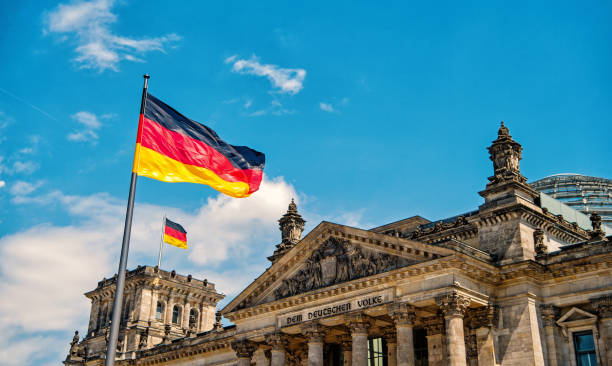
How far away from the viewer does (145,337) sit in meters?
68.2

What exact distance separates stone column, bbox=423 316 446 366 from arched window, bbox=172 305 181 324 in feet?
139

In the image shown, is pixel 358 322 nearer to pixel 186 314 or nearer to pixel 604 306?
pixel 604 306

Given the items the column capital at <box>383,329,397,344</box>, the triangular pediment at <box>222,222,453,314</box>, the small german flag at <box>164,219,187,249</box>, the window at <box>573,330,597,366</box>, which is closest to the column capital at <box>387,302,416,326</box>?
the triangular pediment at <box>222,222,453,314</box>

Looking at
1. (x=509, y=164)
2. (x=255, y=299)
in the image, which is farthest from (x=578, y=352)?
(x=255, y=299)

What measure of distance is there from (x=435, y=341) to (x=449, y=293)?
5394 mm

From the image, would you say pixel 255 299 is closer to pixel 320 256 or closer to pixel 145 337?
pixel 320 256

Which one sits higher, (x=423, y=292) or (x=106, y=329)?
(x=106, y=329)

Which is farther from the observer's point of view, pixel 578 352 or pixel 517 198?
pixel 517 198

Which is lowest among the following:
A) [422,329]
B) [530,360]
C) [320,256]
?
[530,360]

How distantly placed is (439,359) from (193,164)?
22093mm

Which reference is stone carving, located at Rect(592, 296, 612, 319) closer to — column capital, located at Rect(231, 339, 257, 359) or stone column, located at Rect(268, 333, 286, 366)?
stone column, located at Rect(268, 333, 286, 366)

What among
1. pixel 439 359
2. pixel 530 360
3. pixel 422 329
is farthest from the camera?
pixel 422 329

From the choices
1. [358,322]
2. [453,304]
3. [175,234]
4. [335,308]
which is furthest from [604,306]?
[175,234]

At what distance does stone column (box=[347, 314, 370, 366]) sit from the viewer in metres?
38.8
